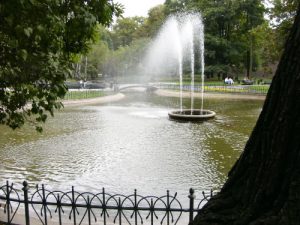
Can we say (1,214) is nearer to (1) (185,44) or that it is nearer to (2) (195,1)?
(1) (185,44)

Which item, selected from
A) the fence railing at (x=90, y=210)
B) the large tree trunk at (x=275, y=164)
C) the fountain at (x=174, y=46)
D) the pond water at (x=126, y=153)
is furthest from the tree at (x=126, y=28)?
the large tree trunk at (x=275, y=164)

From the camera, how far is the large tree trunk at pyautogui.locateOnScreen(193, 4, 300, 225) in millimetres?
2033

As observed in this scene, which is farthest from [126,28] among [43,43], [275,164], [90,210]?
[275,164]

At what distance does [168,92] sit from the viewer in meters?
38.1

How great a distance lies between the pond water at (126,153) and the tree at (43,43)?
3.73 m

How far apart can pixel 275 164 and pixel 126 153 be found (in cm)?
983

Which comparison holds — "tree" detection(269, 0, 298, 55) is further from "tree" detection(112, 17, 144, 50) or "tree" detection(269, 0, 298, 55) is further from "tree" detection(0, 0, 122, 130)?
"tree" detection(112, 17, 144, 50)

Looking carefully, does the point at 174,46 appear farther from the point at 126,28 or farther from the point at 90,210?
the point at 90,210

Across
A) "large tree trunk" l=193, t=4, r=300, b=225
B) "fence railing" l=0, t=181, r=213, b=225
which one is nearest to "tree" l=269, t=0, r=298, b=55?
"fence railing" l=0, t=181, r=213, b=225

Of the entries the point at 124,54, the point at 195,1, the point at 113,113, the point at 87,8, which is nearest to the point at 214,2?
the point at 195,1

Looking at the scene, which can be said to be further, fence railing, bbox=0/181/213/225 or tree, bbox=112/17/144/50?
tree, bbox=112/17/144/50

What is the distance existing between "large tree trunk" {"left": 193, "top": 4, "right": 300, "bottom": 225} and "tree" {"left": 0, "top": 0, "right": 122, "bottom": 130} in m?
2.74

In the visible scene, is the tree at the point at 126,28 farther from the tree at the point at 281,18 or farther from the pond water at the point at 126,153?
the pond water at the point at 126,153

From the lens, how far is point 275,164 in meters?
2.13
